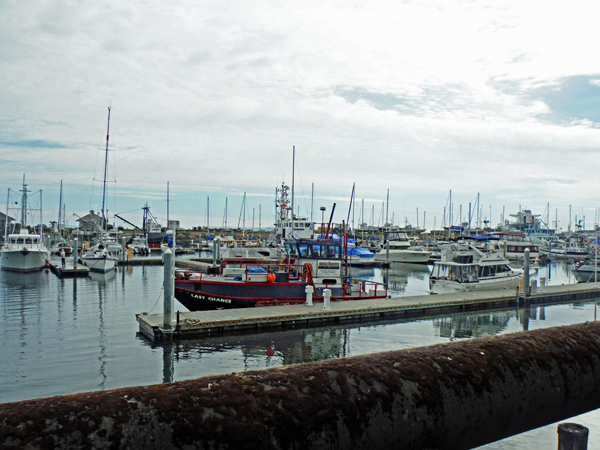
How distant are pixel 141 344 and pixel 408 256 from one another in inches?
2028

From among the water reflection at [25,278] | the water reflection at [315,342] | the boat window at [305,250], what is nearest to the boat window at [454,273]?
the water reflection at [315,342]

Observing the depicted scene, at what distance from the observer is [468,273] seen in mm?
28578

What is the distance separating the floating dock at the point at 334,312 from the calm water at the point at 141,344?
18.8 inches

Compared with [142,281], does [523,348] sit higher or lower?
higher

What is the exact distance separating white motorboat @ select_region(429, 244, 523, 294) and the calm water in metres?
3.78

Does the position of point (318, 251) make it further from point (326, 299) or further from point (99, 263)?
point (99, 263)

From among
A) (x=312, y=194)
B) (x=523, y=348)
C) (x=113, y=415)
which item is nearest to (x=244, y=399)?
(x=113, y=415)

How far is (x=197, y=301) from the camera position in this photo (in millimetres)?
21141

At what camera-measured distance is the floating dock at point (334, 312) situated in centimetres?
1702

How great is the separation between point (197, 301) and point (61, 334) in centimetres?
577

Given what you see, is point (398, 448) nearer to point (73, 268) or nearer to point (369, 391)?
point (369, 391)

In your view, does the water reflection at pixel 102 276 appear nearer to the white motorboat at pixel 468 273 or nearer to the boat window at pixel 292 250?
the boat window at pixel 292 250

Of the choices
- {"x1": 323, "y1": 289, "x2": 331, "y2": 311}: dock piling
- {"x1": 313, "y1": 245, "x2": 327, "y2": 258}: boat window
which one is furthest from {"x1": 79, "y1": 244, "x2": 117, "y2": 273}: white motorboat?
{"x1": 323, "y1": 289, "x2": 331, "y2": 311}: dock piling

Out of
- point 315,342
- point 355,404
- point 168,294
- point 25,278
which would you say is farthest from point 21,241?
point 355,404
